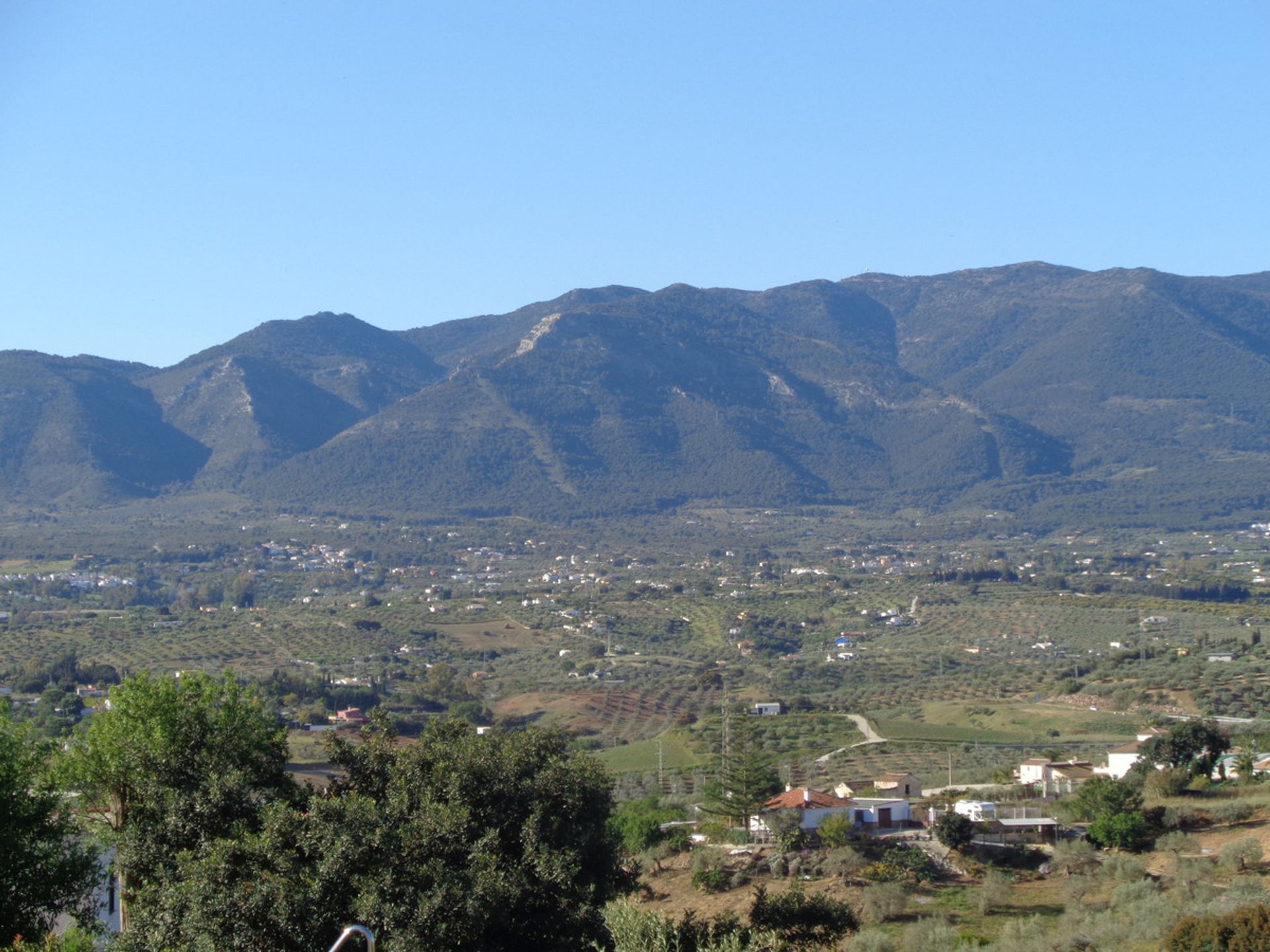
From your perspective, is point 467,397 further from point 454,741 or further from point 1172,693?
point 454,741

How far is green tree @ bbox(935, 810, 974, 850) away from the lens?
908 inches

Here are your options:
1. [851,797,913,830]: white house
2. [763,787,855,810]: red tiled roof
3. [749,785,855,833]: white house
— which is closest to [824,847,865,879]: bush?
[749,785,855,833]: white house

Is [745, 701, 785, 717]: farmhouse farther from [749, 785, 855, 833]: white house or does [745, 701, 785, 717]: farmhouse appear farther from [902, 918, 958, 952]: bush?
[902, 918, 958, 952]: bush

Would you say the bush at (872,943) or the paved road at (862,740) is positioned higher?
the bush at (872,943)

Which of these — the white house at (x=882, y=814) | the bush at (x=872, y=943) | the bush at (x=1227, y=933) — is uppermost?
the bush at (x=1227, y=933)

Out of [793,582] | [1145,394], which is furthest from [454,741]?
[1145,394]

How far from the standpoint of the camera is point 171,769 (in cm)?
1620

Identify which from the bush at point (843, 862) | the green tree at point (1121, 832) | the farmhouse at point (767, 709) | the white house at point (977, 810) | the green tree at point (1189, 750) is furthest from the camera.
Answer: the farmhouse at point (767, 709)

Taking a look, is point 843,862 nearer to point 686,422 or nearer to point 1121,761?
point 1121,761

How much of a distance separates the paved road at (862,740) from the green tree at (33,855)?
23928 mm

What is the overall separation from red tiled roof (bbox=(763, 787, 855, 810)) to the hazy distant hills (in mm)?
107920

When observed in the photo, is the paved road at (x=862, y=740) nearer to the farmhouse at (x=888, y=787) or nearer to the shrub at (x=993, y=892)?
the farmhouse at (x=888, y=787)

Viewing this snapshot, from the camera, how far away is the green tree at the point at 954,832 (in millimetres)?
23062

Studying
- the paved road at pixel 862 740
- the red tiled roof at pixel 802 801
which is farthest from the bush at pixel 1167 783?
the paved road at pixel 862 740
